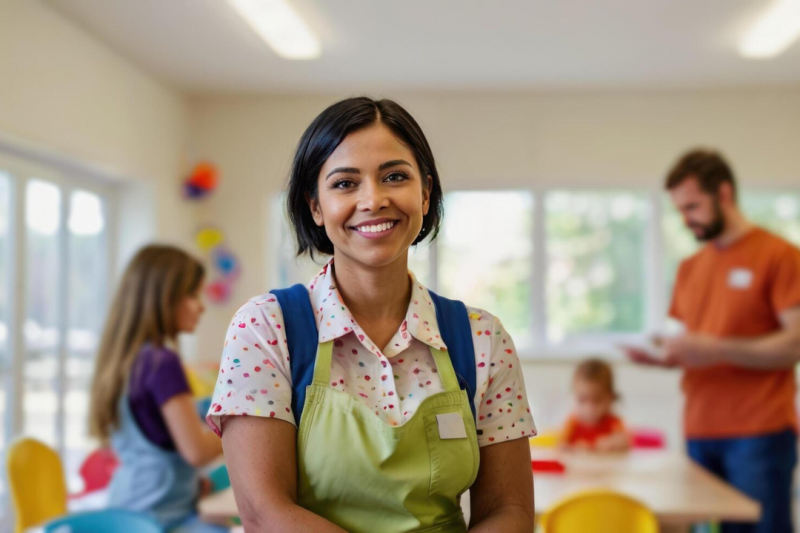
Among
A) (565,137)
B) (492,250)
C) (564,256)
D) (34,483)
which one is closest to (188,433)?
(34,483)

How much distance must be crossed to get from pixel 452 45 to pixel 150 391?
2998 mm

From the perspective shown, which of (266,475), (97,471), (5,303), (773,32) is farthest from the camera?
(773,32)

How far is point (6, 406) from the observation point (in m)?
3.98

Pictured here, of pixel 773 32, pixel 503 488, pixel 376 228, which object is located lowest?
pixel 503 488

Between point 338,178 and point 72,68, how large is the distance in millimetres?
3663

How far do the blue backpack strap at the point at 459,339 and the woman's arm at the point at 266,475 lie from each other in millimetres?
254

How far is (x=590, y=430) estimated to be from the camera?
12.4 feet

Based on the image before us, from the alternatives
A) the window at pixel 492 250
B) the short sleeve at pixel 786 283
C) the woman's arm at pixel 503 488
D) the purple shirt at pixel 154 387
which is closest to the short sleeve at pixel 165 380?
the purple shirt at pixel 154 387

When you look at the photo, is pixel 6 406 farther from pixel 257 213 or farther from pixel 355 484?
pixel 355 484

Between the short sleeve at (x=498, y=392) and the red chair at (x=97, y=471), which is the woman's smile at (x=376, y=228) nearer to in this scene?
the short sleeve at (x=498, y=392)

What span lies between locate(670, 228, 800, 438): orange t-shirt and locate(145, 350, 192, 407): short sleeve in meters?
1.90

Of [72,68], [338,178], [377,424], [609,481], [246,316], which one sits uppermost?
[72,68]

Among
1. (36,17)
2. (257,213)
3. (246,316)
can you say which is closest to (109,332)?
(246,316)

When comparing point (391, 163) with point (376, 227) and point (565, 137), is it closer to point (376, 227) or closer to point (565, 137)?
point (376, 227)
